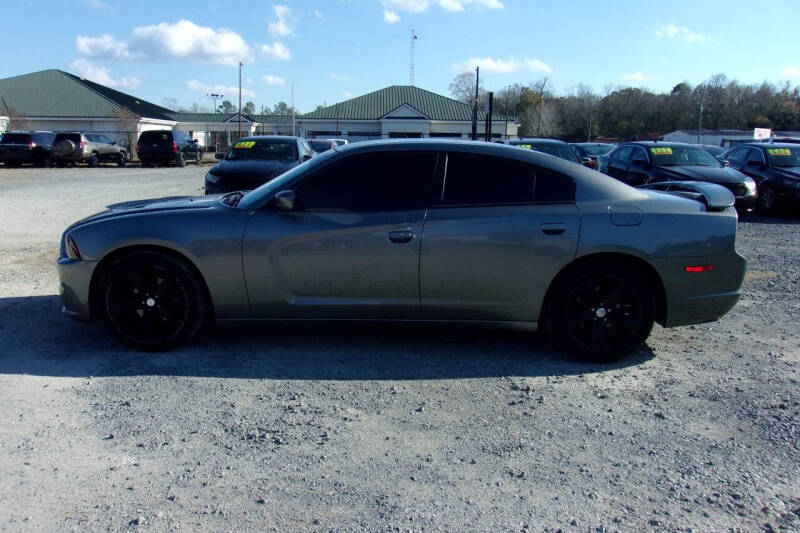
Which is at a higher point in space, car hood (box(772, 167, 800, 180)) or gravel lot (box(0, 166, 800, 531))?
car hood (box(772, 167, 800, 180))

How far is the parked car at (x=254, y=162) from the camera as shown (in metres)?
11.6

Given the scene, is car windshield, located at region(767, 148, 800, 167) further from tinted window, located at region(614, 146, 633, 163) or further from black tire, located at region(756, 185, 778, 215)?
tinted window, located at region(614, 146, 633, 163)

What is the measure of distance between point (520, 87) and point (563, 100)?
24.4 feet

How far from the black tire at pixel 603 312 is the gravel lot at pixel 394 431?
18cm

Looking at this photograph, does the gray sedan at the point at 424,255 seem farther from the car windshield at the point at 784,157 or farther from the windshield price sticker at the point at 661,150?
the car windshield at the point at 784,157

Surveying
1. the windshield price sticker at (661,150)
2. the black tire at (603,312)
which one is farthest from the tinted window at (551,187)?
the windshield price sticker at (661,150)

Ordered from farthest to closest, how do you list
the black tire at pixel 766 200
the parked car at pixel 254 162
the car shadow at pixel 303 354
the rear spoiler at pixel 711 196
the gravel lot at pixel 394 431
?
the black tire at pixel 766 200, the parked car at pixel 254 162, the rear spoiler at pixel 711 196, the car shadow at pixel 303 354, the gravel lot at pixel 394 431

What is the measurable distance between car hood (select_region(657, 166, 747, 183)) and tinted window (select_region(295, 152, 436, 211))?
9.85 m

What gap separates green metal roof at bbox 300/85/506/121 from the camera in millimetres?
52094

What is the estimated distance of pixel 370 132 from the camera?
174ft

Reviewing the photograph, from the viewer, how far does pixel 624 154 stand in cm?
1476

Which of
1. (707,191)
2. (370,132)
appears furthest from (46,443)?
(370,132)

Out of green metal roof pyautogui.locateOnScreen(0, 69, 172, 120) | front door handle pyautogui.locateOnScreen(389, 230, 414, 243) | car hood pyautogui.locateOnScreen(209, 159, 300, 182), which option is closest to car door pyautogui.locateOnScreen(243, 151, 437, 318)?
front door handle pyautogui.locateOnScreen(389, 230, 414, 243)

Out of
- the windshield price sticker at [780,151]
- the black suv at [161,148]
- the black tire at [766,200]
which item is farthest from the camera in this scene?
the black suv at [161,148]
